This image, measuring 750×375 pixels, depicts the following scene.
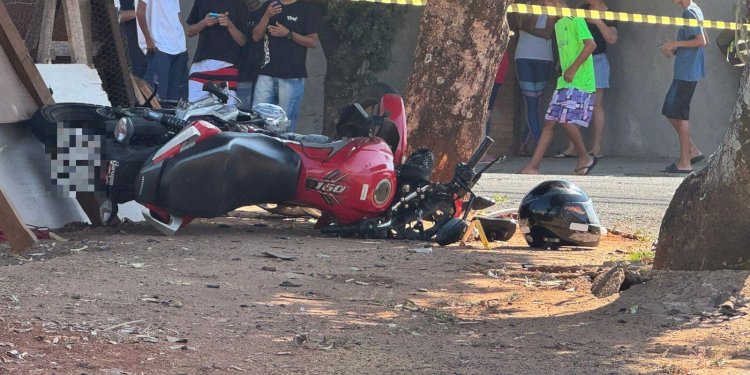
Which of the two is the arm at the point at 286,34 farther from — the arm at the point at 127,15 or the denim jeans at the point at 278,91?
the arm at the point at 127,15

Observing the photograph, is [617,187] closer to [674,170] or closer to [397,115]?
[674,170]

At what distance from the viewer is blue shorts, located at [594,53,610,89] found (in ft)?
53.7

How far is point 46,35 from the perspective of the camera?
387 inches

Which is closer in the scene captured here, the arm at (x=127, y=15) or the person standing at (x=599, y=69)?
the arm at (x=127, y=15)

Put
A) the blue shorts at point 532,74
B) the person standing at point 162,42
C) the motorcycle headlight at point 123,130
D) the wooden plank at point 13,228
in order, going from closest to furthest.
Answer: the wooden plank at point 13,228, the motorcycle headlight at point 123,130, the person standing at point 162,42, the blue shorts at point 532,74

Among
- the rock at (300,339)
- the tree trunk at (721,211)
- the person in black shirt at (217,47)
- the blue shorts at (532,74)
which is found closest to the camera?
the rock at (300,339)

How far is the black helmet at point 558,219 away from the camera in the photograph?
9305mm

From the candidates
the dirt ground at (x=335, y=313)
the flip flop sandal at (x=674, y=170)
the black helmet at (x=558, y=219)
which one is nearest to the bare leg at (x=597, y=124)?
the flip flop sandal at (x=674, y=170)

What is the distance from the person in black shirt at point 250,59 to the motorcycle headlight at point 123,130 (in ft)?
15.2

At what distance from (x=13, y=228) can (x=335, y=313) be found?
2.33 metres

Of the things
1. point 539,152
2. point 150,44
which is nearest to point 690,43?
point 539,152

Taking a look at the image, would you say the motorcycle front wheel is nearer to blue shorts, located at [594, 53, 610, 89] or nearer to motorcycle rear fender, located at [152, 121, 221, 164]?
motorcycle rear fender, located at [152, 121, 221, 164]

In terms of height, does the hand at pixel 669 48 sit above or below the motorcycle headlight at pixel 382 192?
above

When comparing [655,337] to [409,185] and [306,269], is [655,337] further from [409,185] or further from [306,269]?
[409,185]
